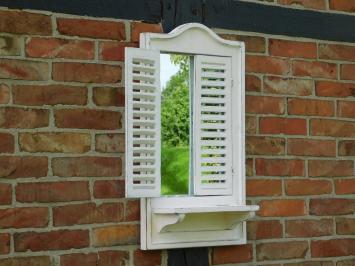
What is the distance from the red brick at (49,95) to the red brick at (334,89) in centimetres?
111

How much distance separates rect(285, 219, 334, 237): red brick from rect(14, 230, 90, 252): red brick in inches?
36.7

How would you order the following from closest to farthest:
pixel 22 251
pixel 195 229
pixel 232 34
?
pixel 22 251 → pixel 195 229 → pixel 232 34

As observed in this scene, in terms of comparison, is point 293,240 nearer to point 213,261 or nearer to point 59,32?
point 213,261

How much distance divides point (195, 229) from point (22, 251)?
0.69 meters

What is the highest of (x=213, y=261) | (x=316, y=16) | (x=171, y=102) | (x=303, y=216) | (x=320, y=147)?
(x=316, y=16)

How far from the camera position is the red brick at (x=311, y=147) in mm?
2736

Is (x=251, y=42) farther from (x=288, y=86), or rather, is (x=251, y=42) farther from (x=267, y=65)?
Answer: (x=288, y=86)

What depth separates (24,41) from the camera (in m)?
2.27

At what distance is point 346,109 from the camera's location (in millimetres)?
2863

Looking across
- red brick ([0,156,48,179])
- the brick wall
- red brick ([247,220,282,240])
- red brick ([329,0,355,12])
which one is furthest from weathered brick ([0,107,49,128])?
red brick ([329,0,355,12])

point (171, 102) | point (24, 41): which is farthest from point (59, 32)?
point (171, 102)

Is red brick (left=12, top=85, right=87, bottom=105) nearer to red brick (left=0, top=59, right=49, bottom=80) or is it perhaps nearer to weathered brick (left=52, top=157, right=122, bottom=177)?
red brick (left=0, top=59, right=49, bottom=80)

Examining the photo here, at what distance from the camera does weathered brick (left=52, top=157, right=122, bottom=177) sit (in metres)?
2.30

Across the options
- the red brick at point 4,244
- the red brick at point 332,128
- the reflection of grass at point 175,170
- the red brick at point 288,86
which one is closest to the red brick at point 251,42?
the red brick at point 288,86
